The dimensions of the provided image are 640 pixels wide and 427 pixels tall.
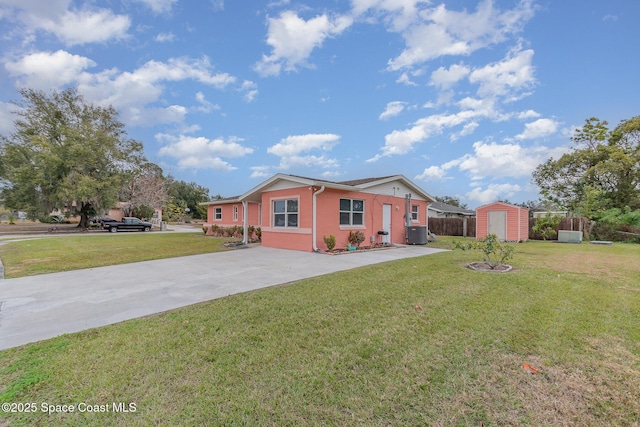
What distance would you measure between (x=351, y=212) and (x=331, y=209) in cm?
125

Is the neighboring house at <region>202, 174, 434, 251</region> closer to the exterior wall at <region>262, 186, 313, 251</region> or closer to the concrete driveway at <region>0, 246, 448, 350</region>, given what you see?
the exterior wall at <region>262, 186, 313, 251</region>

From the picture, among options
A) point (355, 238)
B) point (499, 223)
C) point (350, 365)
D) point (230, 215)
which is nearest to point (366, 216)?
point (355, 238)

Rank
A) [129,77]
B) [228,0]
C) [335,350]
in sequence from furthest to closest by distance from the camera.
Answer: [129,77] → [228,0] → [335,350]

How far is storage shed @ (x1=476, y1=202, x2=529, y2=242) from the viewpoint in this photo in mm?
16422

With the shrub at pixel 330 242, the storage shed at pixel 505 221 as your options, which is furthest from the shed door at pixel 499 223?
the shrub at pixel 330 242

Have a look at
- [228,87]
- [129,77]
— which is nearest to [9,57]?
[129,77]

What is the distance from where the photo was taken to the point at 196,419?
6.65 feet

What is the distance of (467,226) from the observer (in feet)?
68.1

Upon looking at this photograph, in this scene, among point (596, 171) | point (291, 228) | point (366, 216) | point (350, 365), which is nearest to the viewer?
point (350, 365)

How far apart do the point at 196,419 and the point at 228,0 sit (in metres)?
12.7

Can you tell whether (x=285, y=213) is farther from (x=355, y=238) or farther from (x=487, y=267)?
(x=487, y=267)

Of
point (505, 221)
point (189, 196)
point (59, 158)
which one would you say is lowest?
point (505, 221)

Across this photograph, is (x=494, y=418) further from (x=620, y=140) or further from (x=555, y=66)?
(x=620, y=140)

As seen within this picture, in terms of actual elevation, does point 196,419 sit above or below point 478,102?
below
